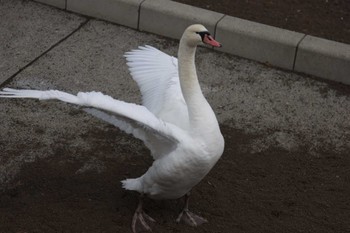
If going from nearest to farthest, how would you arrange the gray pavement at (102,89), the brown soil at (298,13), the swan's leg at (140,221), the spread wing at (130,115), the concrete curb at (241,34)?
the spread wing at (130,115)
the swan's leg at (140,221)
the gray pavement at (102,89)
the concrete curb at (241,34)
the brown soil at (298,13)

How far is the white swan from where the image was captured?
3.91m

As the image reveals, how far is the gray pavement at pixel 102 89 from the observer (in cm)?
534

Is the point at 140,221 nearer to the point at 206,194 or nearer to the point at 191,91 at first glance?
the point at 206,194

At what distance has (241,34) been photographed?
6469mm

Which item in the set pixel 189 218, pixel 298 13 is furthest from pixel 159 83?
pixel 298 13

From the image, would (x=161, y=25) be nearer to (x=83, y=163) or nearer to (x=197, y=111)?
(x=83, y=163)

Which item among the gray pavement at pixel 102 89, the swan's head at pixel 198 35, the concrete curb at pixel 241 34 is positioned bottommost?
the gray pavement at pixel 102 89

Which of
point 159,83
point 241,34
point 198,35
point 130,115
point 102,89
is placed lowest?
point 102,89

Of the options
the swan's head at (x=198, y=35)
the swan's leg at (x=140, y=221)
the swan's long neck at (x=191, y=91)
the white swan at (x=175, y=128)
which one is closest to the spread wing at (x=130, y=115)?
the white swan at (x=175, y=128)

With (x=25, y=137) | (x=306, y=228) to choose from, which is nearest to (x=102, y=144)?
Answer: (x=25, y=137)

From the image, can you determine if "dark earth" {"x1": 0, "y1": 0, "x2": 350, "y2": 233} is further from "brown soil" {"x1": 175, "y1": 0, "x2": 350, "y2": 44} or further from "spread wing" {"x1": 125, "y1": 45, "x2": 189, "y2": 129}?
"brown soil" {"x1": 175, "y1": 0, "x2": 350, "y2": 44}

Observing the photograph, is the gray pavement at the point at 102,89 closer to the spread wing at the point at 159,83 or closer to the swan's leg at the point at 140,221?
the spread wing at the point at 159,83

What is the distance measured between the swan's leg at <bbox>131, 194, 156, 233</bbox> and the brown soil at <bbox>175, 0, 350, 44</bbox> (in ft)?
10.2

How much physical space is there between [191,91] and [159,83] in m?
0.74
